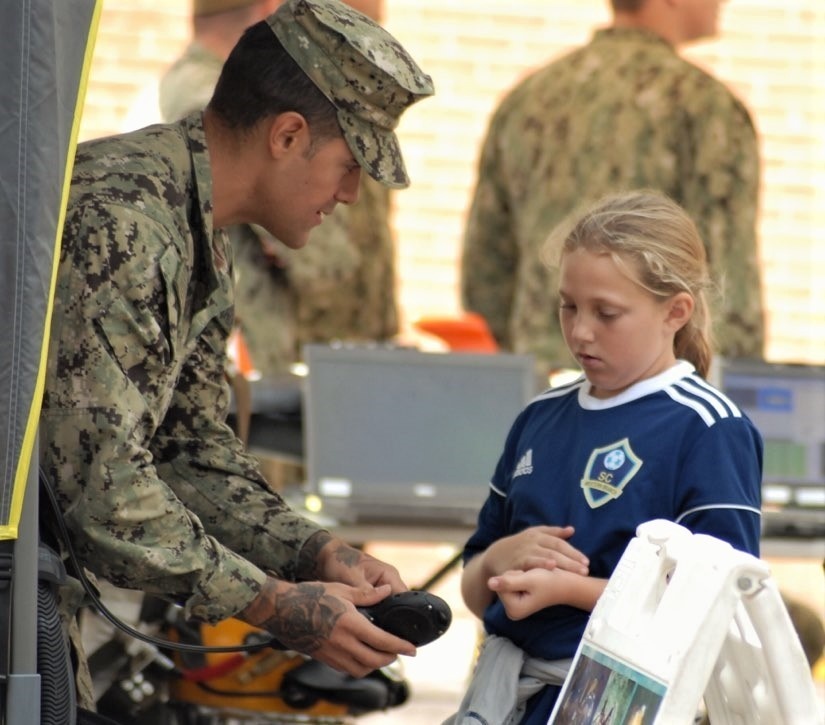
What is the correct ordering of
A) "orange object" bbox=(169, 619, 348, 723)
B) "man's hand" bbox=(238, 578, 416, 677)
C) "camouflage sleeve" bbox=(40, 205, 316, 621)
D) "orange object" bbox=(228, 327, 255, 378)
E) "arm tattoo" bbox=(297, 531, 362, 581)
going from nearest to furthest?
"camouflage sleeve" bbox=(40, 205, 316, 621) < "man's hand" bbox=(238, 578, 416, 677) < "arm tattoo" bbox=(297, 531, 362, 581) < "orange object" bbox=(169, 619, 348, 723) < "orange object" bbox=(228, 327, 255, 378)

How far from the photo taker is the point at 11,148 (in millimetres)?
2377

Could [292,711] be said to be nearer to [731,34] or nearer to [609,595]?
[609,595]

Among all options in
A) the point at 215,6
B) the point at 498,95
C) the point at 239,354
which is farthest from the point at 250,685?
the point at 498,95

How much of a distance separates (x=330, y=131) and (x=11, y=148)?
59cm

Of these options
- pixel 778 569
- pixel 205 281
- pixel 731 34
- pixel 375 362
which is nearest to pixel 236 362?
pixel 375 362

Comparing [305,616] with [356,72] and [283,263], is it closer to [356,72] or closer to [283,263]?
[356,72]

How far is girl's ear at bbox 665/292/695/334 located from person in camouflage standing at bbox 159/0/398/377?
2451mm

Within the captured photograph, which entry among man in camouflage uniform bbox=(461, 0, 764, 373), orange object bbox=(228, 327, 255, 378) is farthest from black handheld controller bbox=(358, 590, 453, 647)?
man in camouflage uniform bbox=(461, 0, 764, 373)

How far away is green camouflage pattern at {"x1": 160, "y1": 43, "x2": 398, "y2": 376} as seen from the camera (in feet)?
17.1

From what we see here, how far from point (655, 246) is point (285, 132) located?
1.97ft

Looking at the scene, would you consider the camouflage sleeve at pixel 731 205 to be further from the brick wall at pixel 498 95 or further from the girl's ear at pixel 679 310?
the brick wall at pixel 498 95

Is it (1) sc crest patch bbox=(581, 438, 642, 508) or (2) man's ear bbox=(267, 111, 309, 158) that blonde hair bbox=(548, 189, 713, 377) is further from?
(2) man's ear bbox=(267, 111, 309, 158)

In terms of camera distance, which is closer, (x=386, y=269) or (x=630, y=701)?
(x=630, y=701)

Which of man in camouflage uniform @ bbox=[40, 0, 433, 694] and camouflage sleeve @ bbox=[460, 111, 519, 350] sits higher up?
man in camouflage uniform @ bbox=[40, 0, 433, 694]
